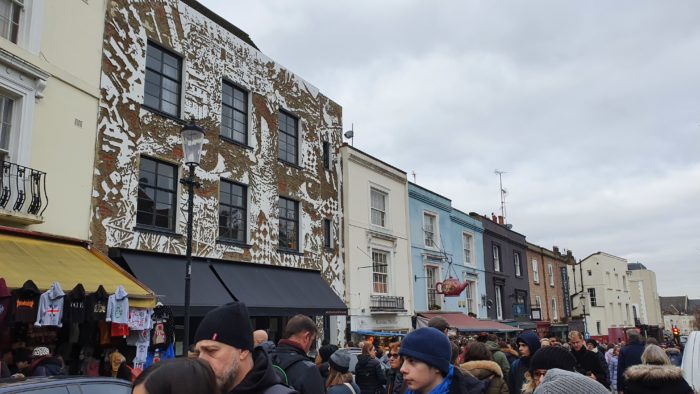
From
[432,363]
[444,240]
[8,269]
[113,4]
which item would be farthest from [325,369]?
[444,240]

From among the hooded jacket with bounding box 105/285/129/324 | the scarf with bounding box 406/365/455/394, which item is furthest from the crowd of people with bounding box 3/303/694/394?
the hooded jacket with bounding box 105/285/129/324

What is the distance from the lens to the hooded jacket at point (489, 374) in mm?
6212

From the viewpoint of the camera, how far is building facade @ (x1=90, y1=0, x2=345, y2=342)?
1341cm

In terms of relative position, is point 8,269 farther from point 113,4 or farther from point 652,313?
point 652,313

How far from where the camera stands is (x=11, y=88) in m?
11.1

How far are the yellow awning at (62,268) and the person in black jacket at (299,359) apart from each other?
6638 millimetres

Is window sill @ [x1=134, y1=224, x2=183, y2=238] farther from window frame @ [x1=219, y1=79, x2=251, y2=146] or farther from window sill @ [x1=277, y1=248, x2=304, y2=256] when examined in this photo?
window sill @ [x1=277, y1=248, x2=304, y2=256]

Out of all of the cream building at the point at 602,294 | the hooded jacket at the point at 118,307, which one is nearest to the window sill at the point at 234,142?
the hooded jacket at the point at 118,307

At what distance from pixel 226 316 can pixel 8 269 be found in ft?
27.9

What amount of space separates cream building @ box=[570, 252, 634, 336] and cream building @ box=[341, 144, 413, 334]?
1098 inches

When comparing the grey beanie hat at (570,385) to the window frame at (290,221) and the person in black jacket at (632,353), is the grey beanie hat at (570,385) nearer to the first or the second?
the person in black jacket at (632,353)

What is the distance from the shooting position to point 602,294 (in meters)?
50.9

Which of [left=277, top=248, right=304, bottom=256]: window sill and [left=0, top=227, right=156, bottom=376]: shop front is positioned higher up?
[left=277, top=248, right=304, bottom=256]: window sill

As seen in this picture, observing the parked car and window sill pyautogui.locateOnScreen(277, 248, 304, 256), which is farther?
window sill pyautogui.locateOnScreen(277, 248, 304, 256)
